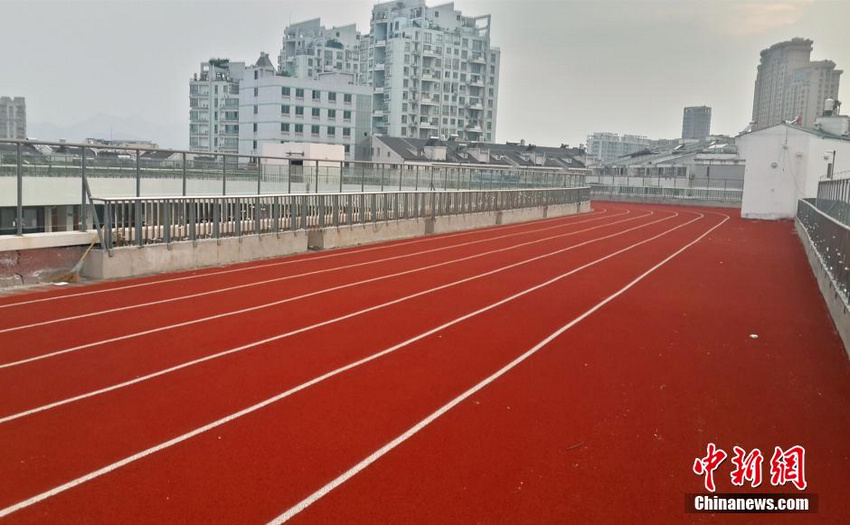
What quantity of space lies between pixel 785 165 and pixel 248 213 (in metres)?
31.2

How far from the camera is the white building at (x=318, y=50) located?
4902 inches

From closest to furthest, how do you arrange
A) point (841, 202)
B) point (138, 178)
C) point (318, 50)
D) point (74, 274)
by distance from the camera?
point (74, 274) → point (138, 178) → point (841, 202) → point (318, 50)

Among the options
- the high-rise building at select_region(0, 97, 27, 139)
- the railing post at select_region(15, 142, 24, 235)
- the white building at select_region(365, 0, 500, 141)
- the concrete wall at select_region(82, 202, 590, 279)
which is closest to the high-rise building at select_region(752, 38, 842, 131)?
the white building at select_region(365, 0, 500, 141)

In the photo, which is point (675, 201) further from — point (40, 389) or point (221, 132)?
point (221, 132)

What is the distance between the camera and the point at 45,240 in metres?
12.3

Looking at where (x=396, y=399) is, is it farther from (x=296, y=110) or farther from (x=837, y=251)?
(x=296, y=110)

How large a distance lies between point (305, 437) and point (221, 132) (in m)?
104

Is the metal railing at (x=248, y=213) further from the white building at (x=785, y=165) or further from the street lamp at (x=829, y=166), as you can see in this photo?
the street lamp at (x=829, y=166)

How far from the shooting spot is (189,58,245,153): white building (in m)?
102

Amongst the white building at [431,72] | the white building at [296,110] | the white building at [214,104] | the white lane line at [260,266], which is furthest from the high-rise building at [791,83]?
the white lane line at [260,266]

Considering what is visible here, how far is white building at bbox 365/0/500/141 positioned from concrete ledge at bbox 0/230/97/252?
327ft

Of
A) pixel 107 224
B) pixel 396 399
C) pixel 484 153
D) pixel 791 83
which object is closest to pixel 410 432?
pixel 396 399

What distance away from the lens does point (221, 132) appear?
104m

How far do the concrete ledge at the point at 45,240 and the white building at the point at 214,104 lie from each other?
91.4 metres
